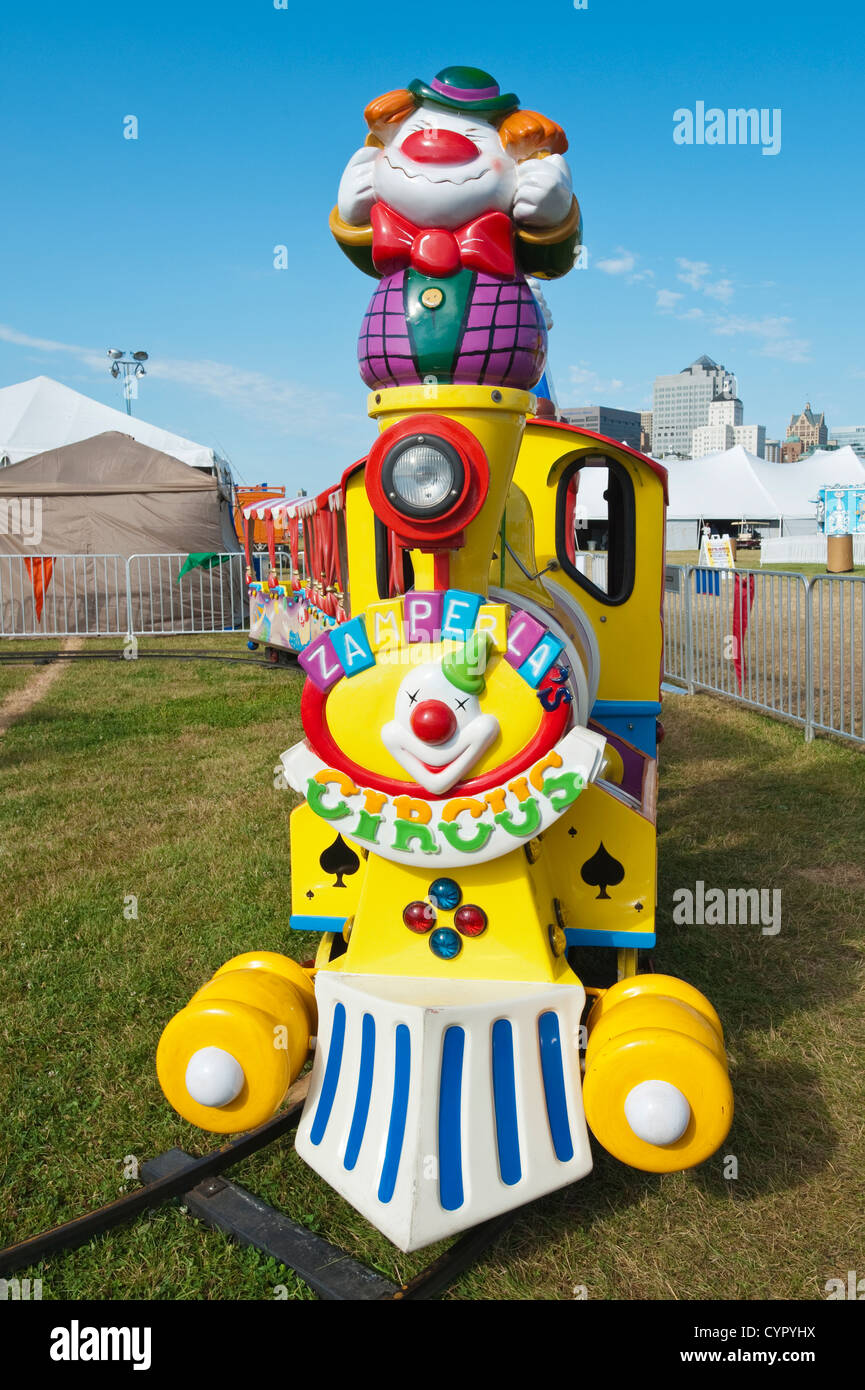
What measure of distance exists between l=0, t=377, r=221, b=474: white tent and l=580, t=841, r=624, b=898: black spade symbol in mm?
18414

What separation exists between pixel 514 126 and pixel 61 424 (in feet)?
67.5

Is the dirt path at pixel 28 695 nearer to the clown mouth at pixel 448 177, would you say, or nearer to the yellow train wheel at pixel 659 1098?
the clown mouth at pixel 448 177

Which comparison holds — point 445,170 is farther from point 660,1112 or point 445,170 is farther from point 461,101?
point 660,1112

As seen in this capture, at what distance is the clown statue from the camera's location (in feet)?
8.05

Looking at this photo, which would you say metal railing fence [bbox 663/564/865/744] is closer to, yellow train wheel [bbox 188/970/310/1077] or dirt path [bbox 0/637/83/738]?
yellow train wheel [bbox 188/970/310/1077]

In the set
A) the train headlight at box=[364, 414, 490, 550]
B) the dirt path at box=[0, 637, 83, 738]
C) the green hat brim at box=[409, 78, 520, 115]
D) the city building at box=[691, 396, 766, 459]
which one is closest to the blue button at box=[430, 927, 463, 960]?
the train headlight at box=[364, 414, 490, 550]

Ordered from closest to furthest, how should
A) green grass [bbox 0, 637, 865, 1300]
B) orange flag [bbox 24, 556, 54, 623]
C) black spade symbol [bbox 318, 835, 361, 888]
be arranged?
green grass [bbox 0, 637, 865, 1300]
black spade symbol [bbox 318, 835, 361, 888]
orange flag [bbox 24, 556, 54, 623]

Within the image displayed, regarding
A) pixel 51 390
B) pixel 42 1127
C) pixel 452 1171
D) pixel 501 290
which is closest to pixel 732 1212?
pixel 452 1171

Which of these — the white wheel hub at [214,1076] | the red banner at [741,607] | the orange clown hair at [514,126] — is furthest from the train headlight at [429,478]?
the red banner at [741,607]

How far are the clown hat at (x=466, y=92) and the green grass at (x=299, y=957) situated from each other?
9.40ft

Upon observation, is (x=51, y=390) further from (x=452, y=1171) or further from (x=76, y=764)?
(x=452, y=1171)

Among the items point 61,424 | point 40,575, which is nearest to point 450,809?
point 40,575

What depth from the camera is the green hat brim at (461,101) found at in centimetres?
253

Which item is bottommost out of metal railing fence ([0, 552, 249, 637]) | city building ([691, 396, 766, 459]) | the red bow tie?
metal railing fence ([0, 552, 249, 637])
